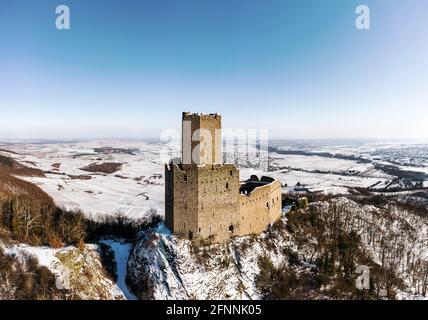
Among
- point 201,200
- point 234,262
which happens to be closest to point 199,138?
point 201,200

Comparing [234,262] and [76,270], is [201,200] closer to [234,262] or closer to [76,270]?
[234,262]

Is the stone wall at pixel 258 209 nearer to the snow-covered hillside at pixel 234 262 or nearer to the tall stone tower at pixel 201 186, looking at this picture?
the snow-covered hillside at pixel 234 262

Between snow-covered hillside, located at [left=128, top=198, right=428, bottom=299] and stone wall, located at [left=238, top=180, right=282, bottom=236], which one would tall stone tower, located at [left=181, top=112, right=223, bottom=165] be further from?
snow-covered hillside, located at [left=128, top=198, right=428, bottom=299]

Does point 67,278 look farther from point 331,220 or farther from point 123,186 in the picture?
point 123,186

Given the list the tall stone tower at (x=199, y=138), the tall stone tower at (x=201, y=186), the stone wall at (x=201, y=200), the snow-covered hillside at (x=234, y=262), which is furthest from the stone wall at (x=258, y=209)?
the tall stone tower at (x=199, y=138)

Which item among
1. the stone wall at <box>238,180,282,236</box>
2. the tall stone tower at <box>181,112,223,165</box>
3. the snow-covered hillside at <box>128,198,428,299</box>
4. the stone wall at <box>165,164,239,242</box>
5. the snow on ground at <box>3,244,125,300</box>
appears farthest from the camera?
the stone wall at <box>238,180,282,236</box>

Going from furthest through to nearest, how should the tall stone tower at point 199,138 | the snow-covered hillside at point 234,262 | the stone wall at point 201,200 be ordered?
the tall stone tower at point 199,138
the stone wall at point 201,200
the snow-covered hillside at point 234,262

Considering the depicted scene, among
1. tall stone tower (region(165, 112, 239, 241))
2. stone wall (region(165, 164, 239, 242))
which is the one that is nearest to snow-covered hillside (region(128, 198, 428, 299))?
stone wall (region(165, 164, 239, 242))

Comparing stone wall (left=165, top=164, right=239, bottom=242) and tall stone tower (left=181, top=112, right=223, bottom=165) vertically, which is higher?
tall stone tower (left=181, top=112, right=223, bottom=165)
